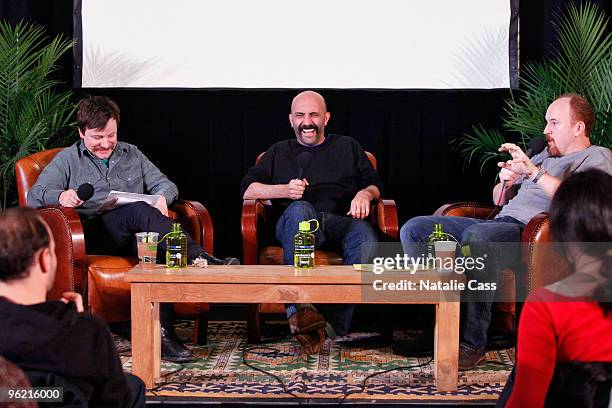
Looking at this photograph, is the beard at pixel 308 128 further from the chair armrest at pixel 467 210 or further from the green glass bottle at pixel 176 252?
the green glass bottle at pixel 176 252

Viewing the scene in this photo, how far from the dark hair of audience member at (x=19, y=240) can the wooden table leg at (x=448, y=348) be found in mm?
1901

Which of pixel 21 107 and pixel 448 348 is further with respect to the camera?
pixel 21 107

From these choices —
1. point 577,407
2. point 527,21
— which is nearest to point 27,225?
point 577,407

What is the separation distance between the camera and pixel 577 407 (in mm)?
1825

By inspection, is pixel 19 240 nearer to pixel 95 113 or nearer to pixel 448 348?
pixel 448 348

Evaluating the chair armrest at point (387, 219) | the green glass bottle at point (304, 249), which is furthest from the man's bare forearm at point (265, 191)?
the green glass bottle at point (304, 249)

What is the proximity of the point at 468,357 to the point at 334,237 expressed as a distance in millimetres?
901

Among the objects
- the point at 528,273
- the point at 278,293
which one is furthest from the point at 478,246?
the point at 278,293

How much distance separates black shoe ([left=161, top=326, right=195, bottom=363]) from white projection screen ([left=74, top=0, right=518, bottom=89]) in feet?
5.71

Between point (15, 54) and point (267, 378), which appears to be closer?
point (267, 378)

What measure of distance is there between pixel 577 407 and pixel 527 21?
11.9ft

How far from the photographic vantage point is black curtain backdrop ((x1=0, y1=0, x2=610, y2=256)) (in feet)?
16.7

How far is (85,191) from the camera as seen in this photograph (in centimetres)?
391

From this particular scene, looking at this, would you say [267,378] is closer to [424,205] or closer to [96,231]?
[96,231]
